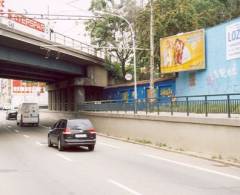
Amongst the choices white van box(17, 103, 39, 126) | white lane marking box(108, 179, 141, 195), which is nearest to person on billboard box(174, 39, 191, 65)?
white van box(17, 103, 39, 126)

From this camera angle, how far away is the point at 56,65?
153 ft

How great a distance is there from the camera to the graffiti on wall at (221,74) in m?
31.1

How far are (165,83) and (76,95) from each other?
13685 millimetres

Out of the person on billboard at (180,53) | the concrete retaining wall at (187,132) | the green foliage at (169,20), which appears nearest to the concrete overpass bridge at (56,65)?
the green foliage at (169,20)

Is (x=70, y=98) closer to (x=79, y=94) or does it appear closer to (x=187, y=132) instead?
(x=79, y=94)

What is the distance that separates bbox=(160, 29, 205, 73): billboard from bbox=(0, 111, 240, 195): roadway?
15.2 m

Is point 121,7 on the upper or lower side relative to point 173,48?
upper

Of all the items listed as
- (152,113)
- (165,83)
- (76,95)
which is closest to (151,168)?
(152,113)

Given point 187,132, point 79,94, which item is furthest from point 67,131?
point 79,94

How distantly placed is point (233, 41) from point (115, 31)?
33536 mm

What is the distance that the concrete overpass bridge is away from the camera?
37312mm

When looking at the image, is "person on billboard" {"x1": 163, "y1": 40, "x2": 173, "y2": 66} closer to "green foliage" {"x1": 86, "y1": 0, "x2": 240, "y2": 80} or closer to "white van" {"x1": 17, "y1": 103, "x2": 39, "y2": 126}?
"green foliage" {"x1": 86, "y1": 0, "x2": 240, "y2": 80}

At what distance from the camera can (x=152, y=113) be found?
29.1m

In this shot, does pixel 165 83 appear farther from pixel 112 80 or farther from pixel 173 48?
pixel 112 80
